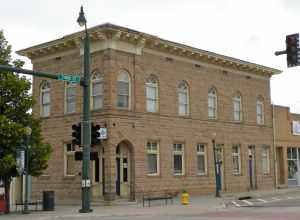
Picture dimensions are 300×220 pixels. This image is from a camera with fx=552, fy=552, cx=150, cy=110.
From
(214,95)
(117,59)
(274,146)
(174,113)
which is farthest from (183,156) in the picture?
(274,146)

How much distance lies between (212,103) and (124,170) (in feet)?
30.4

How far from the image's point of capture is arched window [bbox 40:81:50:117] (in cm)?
3412

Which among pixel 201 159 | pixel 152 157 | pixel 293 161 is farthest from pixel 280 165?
pixel 152 157

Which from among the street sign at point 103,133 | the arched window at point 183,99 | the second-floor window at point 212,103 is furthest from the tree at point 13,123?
the second-floor window at point 212,103

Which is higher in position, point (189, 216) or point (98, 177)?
point (98, 177)

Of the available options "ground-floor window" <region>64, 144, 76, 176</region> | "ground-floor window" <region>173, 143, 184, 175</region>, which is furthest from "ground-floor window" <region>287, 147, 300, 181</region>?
"ground-floor window" <region>64, 144, 76, 176</region>

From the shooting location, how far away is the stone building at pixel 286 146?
4400cm

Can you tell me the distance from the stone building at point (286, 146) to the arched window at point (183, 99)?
11.2 metres

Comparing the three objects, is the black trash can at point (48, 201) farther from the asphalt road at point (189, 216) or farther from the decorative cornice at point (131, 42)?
the decorative cornice at point (131, 42)

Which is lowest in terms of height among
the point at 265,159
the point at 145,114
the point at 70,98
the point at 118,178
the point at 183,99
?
the point at 118,178

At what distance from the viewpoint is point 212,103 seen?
122 feet

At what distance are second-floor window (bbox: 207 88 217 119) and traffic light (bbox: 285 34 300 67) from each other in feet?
66.2

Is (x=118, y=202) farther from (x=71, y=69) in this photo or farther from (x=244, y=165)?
(x=244, y=165)

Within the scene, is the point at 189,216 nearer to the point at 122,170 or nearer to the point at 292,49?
the point at 292,49
